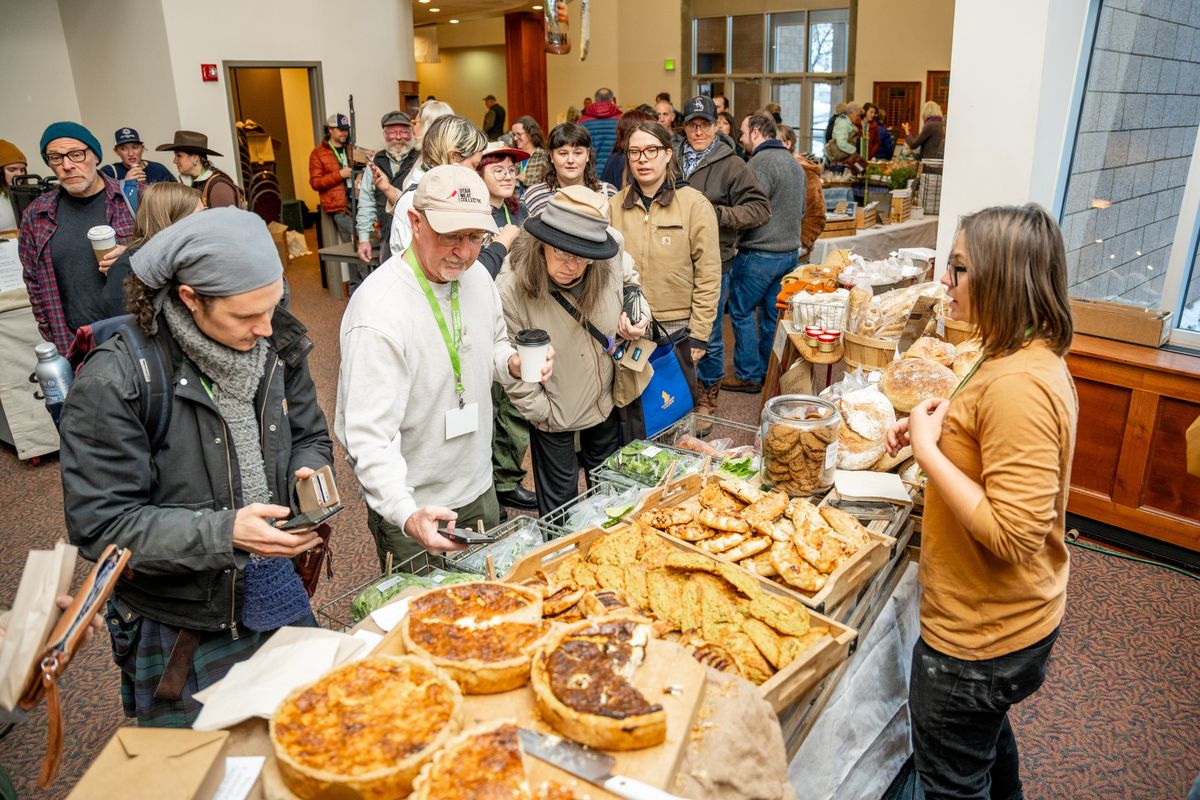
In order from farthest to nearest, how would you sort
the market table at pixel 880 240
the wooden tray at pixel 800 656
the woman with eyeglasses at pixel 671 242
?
the market table at pixel 880 240, the woman with eyeglasses at pixel 671 242, the wooden tray at pixel 800 656

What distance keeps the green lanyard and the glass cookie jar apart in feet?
3.03

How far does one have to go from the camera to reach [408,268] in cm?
228

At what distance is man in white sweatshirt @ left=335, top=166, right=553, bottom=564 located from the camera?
Result: 2133mm

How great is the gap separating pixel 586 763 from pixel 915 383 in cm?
213

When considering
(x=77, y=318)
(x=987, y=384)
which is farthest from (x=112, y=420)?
(x=77, y=318)

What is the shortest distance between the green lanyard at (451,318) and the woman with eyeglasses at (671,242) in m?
2.20

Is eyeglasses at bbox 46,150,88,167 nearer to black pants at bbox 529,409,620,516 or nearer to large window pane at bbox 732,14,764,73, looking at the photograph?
black pants at bbox 529,409,620,516

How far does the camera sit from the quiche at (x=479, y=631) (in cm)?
138

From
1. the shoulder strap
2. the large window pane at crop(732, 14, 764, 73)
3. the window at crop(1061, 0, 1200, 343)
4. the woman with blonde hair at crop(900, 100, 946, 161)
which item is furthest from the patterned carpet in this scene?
the large window pane at crop(732, 14, 764, 73)

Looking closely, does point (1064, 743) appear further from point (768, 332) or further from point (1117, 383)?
point (768, 332)

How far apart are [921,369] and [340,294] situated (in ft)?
23.7

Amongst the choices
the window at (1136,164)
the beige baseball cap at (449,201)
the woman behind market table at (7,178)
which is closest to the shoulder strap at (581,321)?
the beige baseball cap at (449,201)

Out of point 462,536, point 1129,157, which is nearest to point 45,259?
point 462,536

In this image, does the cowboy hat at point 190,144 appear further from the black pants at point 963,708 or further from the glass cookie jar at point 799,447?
the black pants at point 963,708
